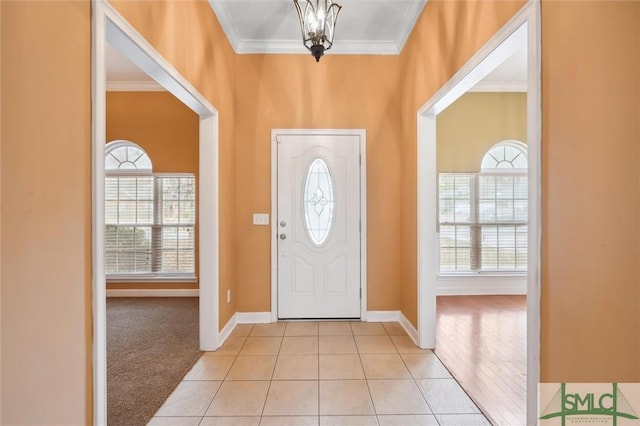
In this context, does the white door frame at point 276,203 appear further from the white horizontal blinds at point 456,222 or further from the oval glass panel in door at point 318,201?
the white horizontal blinds at point 456,222

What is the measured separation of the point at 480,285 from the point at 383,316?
6.74ft

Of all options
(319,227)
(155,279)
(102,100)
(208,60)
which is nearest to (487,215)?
(319,227)

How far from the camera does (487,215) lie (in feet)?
15.7

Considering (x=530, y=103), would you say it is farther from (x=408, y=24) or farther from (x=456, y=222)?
(x=456, y=222)

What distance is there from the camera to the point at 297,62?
3.47m

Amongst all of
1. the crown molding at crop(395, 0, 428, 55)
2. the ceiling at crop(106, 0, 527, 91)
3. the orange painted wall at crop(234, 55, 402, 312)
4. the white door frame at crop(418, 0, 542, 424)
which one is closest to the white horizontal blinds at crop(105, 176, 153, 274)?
the ceiling at crop(106, 0, 527, 91)

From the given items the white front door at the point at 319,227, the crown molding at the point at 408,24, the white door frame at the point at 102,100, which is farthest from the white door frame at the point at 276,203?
the white door frame at the point at 102,100

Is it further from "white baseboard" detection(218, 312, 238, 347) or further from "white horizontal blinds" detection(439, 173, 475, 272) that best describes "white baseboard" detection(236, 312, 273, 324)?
"white horizontal blinds" detection(439, 173, 475, 272)

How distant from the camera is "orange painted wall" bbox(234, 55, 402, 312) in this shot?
347 centimetres
